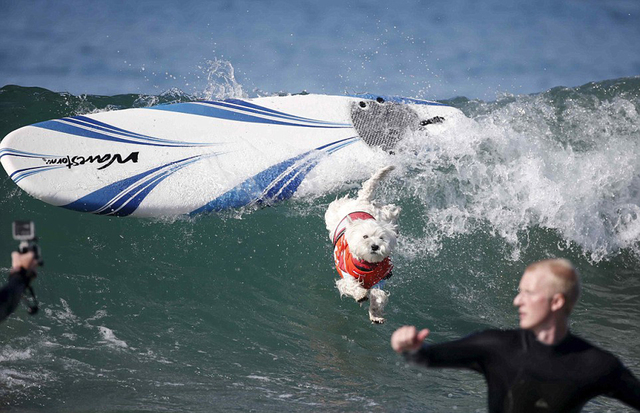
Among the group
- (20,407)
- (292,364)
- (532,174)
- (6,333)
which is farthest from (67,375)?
(532,174)

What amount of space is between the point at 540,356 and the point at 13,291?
1.86m

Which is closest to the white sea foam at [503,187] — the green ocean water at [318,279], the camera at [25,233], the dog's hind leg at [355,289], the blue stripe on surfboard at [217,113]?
the green ocean water at [318,279]

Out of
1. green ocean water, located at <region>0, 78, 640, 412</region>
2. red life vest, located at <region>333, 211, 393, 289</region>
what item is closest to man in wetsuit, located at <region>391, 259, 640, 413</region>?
red life vest, located at <region>333, 211, 393, 289</region>

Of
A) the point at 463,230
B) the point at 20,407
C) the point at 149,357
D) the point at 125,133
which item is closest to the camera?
the point at 20,407

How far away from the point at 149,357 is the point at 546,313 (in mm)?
3715

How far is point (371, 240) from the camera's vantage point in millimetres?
4539

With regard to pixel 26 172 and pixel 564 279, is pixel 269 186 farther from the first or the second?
pixel 564 279

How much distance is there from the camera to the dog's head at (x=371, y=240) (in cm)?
454

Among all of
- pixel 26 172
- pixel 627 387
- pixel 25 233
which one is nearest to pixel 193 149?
pixel 26 172

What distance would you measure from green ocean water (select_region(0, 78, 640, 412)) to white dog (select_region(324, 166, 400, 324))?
72 cm

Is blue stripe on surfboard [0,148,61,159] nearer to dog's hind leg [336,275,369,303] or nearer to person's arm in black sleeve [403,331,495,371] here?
dog's hind leg [336,275,369,303]

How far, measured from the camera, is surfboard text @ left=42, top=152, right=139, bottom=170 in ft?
20.9

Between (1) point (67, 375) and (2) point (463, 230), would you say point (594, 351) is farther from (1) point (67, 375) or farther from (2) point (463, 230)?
(2) point (463, 230)

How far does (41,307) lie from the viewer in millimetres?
5773
